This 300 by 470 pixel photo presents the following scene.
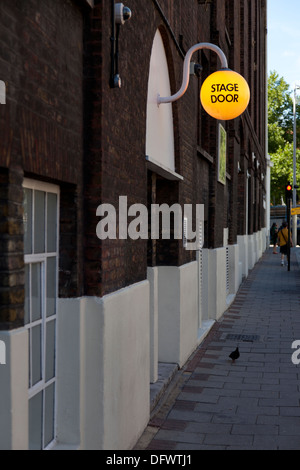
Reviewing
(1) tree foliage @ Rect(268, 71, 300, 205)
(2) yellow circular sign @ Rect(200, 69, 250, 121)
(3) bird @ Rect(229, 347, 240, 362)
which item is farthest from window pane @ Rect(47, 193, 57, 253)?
(1) tree foliage @ Rect(268, 71, 300, 205)

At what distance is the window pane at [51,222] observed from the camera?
4666mm

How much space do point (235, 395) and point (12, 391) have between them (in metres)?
4.80

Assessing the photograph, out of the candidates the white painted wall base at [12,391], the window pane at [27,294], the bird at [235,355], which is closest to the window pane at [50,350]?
the window pane at [27,294]

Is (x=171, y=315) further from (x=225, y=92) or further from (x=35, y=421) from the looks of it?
(x=35, y=421)

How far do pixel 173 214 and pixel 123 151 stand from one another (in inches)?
125

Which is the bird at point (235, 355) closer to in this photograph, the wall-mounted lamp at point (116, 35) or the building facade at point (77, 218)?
the building facade at point (77, 218)

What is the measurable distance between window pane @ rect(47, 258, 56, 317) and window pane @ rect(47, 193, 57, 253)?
9cm

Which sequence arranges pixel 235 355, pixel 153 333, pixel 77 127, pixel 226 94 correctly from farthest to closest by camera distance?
pixel 235 355
pixel 226 94
pixel 153 333
pixel 77 127

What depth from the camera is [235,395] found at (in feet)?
25.5

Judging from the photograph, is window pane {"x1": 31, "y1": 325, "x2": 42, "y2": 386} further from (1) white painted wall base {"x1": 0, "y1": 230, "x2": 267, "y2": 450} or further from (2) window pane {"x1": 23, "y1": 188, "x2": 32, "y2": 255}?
(2) window pane {"x1": 23, "y1": 188, "x2": 32, "y2": 255}

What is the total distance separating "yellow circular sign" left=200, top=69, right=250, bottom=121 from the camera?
862 cm

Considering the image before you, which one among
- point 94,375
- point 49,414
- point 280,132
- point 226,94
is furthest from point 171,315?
point 280,132

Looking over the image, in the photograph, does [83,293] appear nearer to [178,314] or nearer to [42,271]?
[42,271]

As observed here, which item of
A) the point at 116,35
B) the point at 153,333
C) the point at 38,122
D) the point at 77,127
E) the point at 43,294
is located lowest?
the point at 153,333
